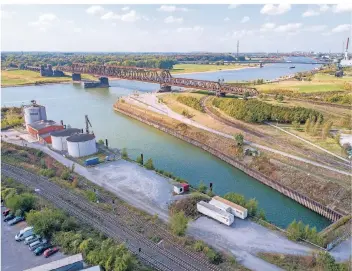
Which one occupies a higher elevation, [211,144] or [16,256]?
[211,144]

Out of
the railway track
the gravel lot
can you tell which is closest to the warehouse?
the railway track

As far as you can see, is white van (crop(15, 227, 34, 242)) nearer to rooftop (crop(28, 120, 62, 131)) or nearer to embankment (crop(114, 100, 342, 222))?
embankment (crop(114, 100, 342, 222))

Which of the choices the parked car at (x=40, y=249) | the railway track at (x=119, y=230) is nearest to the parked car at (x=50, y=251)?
the parked car at (x=40, y=249)

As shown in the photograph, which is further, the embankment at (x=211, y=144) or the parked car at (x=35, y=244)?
the embankment at (x=211, y=144)

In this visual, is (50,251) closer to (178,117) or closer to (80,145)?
(80,145)

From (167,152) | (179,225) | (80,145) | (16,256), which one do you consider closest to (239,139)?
(167,152)

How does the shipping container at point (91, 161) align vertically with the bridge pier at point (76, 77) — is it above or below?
below

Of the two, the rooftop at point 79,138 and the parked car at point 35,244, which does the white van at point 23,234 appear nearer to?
the parked car at point 35,244
